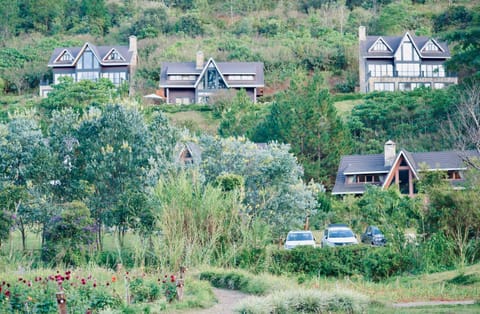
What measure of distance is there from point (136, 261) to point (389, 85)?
54.4 m

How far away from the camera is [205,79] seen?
246ft

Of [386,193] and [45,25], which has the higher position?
[45,25]

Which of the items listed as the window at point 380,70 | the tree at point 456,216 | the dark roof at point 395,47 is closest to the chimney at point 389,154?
the tree at point 456,216

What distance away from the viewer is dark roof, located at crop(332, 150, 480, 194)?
158 ft

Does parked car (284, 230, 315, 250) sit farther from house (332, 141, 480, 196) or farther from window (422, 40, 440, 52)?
window (422, 40, 440, 52)

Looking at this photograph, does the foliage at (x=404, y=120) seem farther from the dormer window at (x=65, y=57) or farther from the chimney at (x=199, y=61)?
the dormer window at (x=65, y=57)

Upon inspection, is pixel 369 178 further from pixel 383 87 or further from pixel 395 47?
pixel 395 47

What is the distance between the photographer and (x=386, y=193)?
128 ft

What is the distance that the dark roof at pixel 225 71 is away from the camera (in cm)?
7462

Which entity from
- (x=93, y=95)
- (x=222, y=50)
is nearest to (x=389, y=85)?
(x=222, y=50)

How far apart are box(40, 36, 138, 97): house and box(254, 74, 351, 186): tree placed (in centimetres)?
2748

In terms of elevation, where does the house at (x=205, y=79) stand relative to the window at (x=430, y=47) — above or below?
below

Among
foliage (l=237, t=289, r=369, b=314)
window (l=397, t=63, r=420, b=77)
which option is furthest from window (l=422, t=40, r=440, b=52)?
foliage (l=237, t=289, r=369, b=314)

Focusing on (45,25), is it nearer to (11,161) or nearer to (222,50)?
(222,50)
